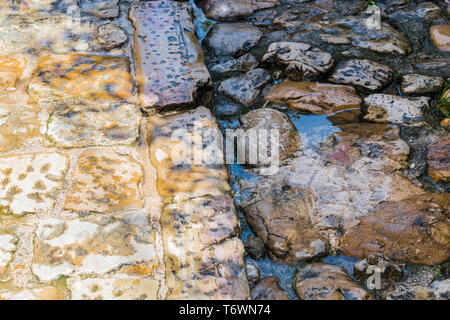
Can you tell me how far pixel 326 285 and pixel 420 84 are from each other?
1515 mm

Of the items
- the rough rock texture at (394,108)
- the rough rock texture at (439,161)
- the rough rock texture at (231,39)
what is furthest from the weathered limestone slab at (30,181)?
the rough rock texture at (439,161)

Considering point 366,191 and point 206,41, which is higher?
point 206,41

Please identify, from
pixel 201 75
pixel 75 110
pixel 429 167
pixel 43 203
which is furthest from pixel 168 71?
pixel 429 167

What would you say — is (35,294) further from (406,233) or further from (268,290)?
(406,233)

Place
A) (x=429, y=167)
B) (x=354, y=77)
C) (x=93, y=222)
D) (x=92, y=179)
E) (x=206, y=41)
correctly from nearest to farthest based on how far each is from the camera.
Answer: (x=93, y=222)
(x=92, y=179)
(x=429, y=167)
(x=354, y=77)
(x=206, y=41)

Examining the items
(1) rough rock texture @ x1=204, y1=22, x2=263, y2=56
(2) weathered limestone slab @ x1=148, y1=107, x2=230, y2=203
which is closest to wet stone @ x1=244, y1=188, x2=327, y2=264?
(2) weathered limestone slab @ x1=148, y1=107, x2=230, y2=203

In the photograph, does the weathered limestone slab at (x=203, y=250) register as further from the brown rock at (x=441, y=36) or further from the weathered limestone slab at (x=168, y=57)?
the brown rock at (x=441, y=36)

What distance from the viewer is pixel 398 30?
A: 300cm

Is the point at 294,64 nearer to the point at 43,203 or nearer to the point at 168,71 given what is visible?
the point at 168,71

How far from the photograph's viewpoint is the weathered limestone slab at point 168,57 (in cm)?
229

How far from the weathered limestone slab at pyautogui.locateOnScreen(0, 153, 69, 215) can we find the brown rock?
8.27 feet

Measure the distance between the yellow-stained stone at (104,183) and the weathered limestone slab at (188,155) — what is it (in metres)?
0.12
